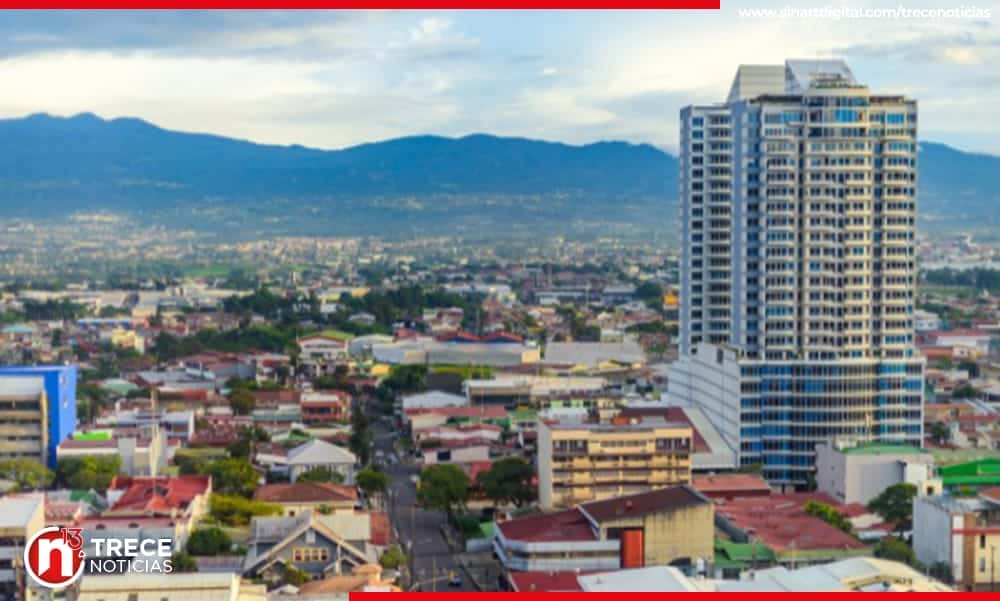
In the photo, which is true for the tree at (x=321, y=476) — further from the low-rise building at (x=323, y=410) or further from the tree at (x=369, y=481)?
the low-rise building at (x=323, y=410)

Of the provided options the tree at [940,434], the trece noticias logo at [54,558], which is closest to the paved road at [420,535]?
the trece noticias logo at [54,558]

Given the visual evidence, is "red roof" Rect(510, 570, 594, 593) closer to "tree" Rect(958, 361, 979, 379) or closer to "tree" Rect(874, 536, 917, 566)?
"tree" Rect(874, 536, 917, 566)

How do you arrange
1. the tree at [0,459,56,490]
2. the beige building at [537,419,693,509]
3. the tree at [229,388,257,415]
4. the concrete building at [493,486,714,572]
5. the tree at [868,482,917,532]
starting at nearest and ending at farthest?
the concrete building at [493,486,714,572] → the tree at [868,482,917,532] → the beige building at [537,419,693,509] → the tree at [0,459,56,490] → the tree at [229,388,257,415]

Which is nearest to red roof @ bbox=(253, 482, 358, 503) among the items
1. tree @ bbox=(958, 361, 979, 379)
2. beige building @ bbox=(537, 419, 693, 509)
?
beige building @ bbox=(537, 419, 693, 509)

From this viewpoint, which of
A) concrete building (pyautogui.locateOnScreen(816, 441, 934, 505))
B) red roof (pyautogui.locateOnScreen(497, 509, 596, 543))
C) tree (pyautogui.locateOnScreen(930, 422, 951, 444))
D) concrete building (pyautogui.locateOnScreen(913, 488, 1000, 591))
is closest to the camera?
concrete building (pyautogui.locateOnScreen(913, 488, 1000, 591))

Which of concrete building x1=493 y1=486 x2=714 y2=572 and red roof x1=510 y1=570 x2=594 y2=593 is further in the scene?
concrete building x1=493 y1=486 x2=714 y2=572

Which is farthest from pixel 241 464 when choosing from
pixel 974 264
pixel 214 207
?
pixel 214 207

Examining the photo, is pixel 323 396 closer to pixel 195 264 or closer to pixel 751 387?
pixel 751 387
